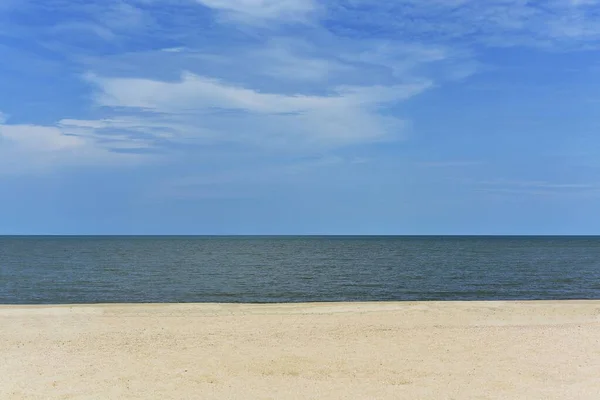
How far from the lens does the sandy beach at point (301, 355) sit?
9.77 meters

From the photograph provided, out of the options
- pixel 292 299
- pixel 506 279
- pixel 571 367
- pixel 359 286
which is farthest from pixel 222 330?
pixel 506 279

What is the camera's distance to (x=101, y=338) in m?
14.3

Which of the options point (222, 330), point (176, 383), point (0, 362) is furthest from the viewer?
point (222, 330)

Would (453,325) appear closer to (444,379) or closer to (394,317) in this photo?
(394,317)

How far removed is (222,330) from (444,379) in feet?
23.3

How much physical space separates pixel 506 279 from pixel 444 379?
34.3 meters

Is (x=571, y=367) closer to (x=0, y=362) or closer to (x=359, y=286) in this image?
(x=0, y=362)

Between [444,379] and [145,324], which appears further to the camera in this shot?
[145,324]

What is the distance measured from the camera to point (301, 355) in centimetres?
1234

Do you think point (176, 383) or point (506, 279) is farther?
point (506, 279)

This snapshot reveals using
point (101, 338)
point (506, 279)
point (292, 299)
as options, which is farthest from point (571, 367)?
point (506, 279)

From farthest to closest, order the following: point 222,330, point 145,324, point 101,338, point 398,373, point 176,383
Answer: point 145,324
point 222,330
point 101,338
point 398,373
point 176,383

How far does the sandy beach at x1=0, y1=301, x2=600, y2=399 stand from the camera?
977cm

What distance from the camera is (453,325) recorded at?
1627 cm
